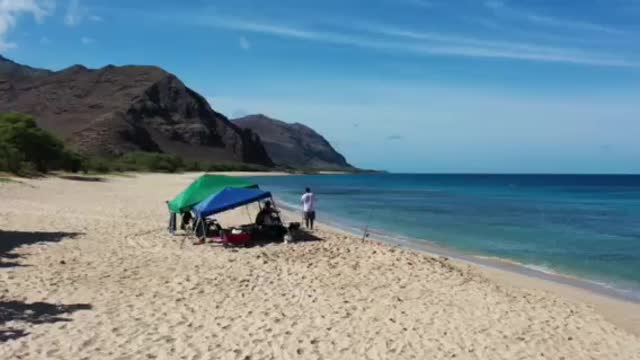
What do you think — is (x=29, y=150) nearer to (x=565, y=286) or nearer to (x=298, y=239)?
(x=298, y=239)

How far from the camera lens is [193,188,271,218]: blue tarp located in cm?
1834

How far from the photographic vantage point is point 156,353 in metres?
7.98

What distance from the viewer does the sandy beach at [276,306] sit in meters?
8.52

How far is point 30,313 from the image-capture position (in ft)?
30.7

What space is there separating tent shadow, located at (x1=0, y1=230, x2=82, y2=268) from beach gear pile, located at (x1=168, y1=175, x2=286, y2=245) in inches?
129

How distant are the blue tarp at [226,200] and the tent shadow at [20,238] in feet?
11.6

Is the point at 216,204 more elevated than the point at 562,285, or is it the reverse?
the point at 216,204

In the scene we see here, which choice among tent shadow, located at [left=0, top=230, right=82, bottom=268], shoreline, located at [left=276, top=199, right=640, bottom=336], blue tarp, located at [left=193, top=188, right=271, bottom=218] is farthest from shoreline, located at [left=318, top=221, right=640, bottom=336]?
tent shadow, located at [left=0, top=230, right=82, bottom=268]

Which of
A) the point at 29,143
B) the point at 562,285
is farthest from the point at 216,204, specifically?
the point at 29,143

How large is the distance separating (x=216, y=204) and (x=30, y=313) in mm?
9324

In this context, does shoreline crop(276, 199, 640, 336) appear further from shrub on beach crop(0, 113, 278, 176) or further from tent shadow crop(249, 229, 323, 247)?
shrub on beach crop(0, 113, 278, 176)

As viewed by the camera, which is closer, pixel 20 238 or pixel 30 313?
pixel 30 313

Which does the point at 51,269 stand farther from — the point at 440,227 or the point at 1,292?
the point at 440,227

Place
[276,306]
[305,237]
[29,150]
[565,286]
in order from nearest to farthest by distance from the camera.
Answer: [276,306] < [565,286] < [305,237] < [29,150]
